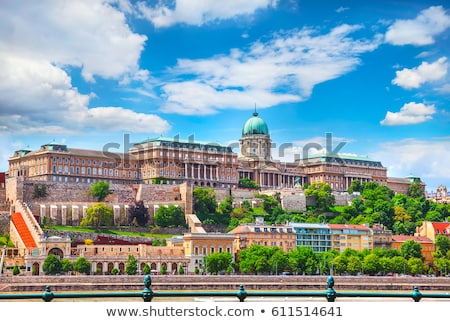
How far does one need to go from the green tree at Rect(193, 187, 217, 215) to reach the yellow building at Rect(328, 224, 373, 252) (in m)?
12.7

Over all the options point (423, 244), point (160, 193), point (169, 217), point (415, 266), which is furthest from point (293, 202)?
point (415, 266)

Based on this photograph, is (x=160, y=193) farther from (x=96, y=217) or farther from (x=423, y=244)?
(x=423, y=244)

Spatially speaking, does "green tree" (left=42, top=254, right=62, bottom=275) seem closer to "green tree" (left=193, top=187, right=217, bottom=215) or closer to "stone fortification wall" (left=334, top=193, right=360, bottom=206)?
"green tree" (left=193, top=187, right=217, bottom=215)

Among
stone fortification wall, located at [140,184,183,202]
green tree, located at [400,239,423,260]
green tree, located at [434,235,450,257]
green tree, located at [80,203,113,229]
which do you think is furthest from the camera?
stone fortification wall, located at [140,184,183,202]

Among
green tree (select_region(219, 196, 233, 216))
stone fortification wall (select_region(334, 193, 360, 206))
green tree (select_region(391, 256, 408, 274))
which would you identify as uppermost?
stone fortification wall (select_region(334, 193, 360, 206))

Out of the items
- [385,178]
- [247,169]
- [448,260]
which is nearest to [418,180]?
[385,178]

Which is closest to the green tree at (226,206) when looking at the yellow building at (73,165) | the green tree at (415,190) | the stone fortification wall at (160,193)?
the stone fortification wall at (160,193)

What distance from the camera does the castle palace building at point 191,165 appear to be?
90.8 m

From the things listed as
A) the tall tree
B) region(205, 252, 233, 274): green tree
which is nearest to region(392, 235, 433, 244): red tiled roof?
region(205, 252, 233, 274): green tree

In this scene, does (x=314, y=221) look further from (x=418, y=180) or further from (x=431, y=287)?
(x=418, y=180)

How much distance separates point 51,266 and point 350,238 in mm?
31155

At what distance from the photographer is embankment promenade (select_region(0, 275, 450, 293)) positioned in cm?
5453

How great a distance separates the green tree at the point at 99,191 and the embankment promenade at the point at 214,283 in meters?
23.1
